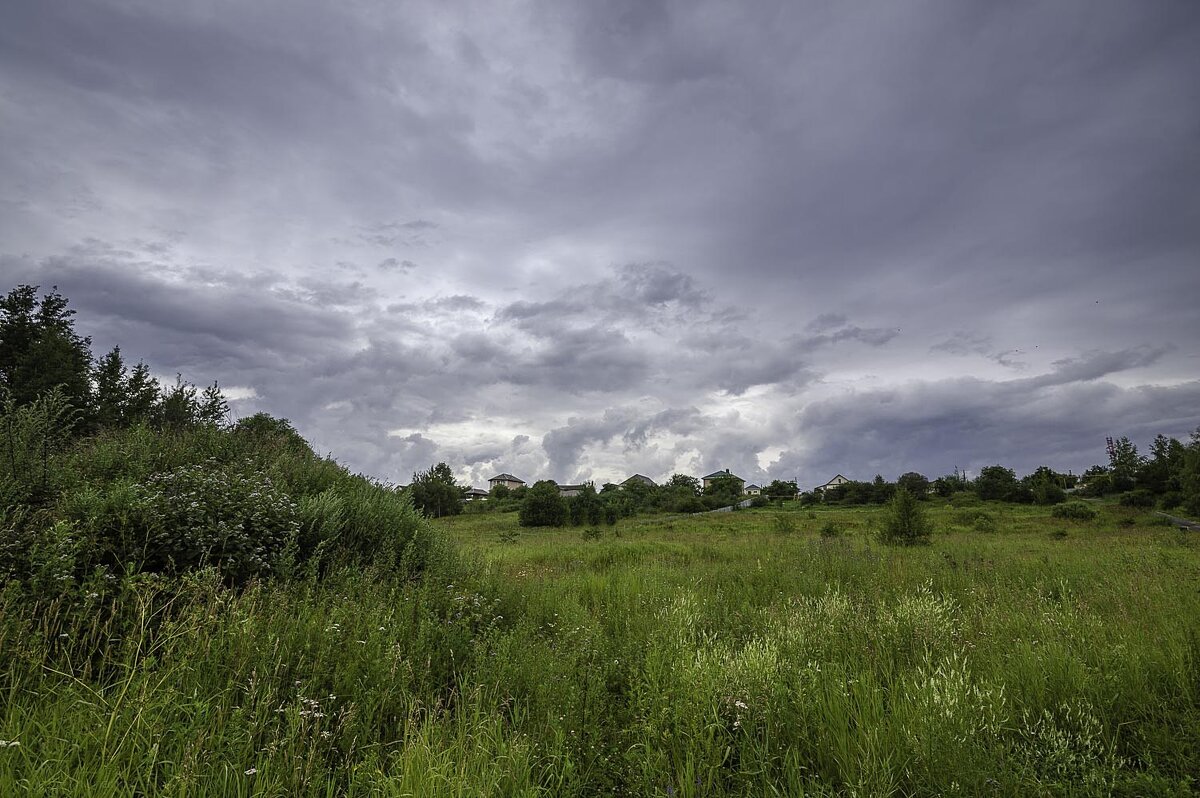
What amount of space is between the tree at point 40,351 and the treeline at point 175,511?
3274 centimetres

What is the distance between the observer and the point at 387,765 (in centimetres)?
340

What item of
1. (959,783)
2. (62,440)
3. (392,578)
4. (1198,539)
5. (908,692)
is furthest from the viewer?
(1198,539)

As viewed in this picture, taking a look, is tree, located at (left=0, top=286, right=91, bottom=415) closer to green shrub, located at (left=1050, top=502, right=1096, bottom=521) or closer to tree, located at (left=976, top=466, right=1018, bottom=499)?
green shrub, located at (left=1050, top=502, right=1096, bottom=521)

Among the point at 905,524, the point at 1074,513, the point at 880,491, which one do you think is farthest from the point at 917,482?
the point at 905,524

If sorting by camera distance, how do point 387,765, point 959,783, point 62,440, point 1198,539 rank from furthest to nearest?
point 1198,539, point 62,440, point 387,765, point 959,783

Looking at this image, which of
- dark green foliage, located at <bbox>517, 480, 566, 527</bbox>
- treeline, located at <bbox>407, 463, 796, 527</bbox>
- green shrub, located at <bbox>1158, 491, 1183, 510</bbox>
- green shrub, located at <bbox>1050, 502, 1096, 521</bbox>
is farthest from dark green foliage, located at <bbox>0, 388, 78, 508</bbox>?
green shrub, located at <bbox>1158, 491, 1183, 510</bbox>

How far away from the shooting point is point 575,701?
3924 millimetres

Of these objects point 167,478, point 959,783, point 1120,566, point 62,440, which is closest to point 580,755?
point 959,783

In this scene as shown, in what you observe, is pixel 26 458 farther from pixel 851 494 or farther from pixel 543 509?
pixel 851 494

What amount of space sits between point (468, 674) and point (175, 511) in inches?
150

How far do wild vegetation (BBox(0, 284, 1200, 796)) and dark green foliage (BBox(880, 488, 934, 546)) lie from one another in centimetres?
1322

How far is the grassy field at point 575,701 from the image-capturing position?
2889 millimetres

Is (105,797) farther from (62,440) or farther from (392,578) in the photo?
(62,440)

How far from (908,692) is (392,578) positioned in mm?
6066
